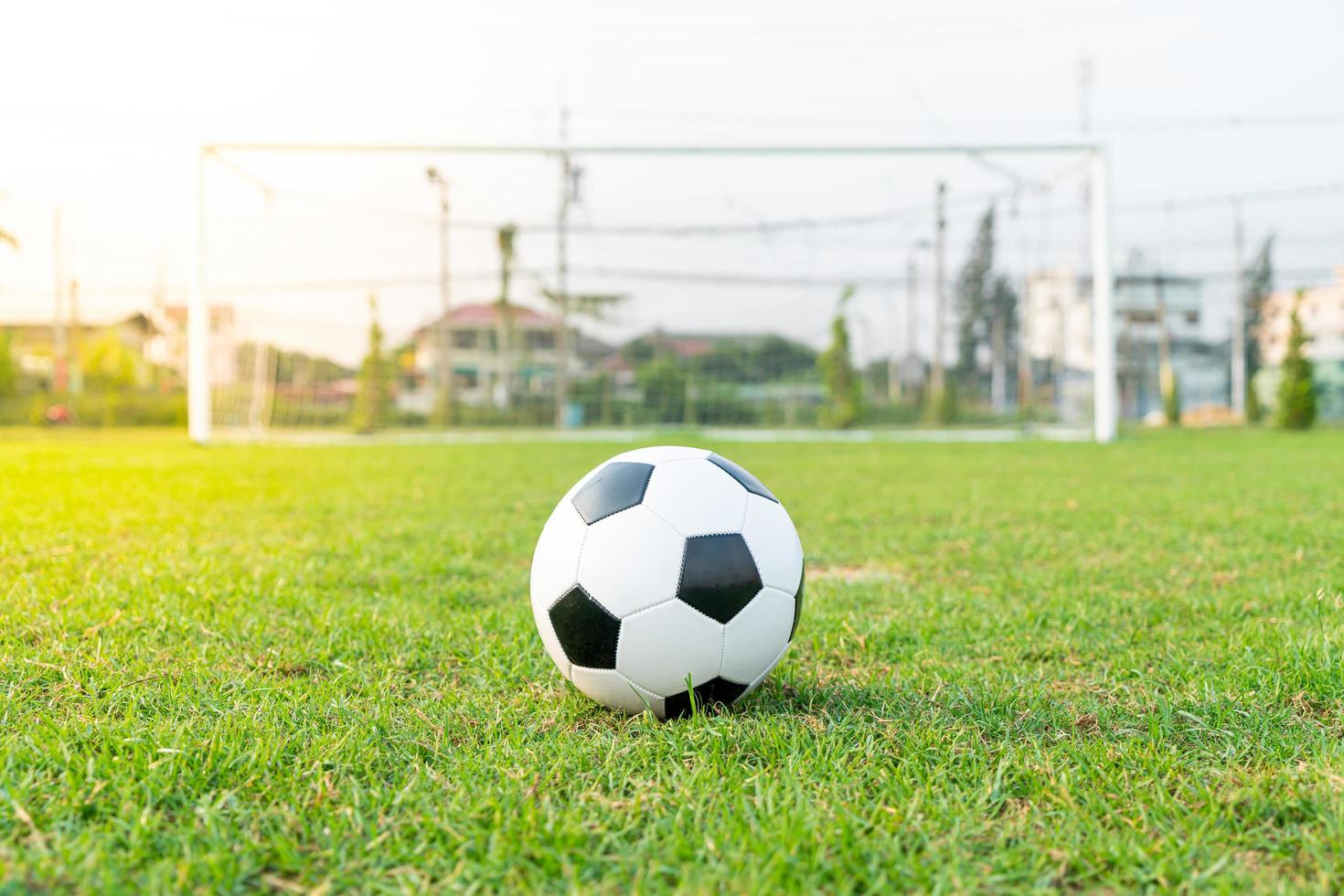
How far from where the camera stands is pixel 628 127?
19.8m

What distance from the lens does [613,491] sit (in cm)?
221

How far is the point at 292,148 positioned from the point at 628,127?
745 cm

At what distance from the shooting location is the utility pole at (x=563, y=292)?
2019cm

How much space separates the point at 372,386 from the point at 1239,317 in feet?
88.0

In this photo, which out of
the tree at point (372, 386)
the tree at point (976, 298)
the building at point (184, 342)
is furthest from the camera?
the tree at point (976, 298)

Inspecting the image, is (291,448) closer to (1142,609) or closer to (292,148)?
(292,148)

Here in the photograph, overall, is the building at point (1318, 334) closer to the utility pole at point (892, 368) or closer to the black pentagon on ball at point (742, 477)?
the utility pole at point (892, 368)

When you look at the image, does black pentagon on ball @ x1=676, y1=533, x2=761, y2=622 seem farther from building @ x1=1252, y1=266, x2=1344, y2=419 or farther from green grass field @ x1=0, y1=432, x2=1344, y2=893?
building @ x1=1252, y1=266, x2=1344, y2=419

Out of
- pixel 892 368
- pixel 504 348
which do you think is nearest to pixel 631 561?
pixel 504 348

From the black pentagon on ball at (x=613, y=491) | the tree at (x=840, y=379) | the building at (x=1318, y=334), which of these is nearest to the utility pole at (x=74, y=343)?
the tree at (x=840, y=379)

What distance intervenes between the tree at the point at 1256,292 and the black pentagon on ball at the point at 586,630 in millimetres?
33592

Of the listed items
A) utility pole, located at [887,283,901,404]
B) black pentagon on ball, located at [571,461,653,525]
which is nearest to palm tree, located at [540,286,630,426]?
utility pole, located at [887,283,901,404]

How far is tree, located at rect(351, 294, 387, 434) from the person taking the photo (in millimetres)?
20719

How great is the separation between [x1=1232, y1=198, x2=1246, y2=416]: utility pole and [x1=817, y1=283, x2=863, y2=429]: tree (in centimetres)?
1417
